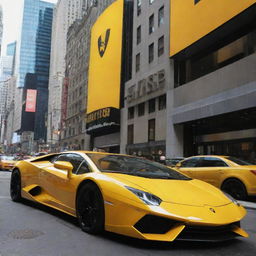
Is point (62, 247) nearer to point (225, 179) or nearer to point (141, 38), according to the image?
point (225, 179)

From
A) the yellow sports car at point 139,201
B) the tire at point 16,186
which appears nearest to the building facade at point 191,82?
the tire at point 16,186

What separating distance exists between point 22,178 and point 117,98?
32.9 m

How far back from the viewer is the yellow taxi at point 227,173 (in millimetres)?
9164

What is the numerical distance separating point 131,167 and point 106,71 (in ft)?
130

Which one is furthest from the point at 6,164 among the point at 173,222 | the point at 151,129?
the point at 173,222

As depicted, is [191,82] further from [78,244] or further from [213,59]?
[78,244]

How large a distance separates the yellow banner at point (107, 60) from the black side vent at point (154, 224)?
3565 cm

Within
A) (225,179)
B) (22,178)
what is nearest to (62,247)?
(22,178)

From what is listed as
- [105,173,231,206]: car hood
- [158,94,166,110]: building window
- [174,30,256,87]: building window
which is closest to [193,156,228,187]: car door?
[105,173,231,206]: car hood

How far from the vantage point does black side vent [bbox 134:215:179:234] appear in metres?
3.77

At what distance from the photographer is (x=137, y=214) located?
383cm

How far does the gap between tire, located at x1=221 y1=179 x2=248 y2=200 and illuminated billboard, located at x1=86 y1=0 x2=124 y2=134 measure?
29.5 metres

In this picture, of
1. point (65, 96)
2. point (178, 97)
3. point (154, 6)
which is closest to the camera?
point (178, 97)

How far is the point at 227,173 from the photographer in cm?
971
